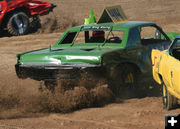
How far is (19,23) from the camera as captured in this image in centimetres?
1814

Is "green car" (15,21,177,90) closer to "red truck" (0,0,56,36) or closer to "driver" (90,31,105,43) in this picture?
"driver" (90,31,105,43)

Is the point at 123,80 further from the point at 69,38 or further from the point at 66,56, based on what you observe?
the point at 69,38

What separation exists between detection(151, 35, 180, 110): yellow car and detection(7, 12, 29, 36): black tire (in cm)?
1015

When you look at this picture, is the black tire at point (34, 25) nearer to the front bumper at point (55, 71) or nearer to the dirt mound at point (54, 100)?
the front bumper at point (55, 71)

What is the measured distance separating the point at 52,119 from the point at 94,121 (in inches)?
27.2

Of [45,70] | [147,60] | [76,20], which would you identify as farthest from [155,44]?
[76,20]

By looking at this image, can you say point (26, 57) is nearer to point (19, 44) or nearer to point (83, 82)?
point (83, 82)

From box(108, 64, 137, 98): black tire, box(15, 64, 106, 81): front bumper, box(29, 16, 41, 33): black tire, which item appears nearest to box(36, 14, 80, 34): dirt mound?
box(29, 16, 41, 33): black tire

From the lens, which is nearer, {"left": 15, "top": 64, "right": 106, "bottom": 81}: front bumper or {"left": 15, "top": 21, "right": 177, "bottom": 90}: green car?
{"left": 15, "top": 64, "right": 106, "bottom": 81}: front bumper

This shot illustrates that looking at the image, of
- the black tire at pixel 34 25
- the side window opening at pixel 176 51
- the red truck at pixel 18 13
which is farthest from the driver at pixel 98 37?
the black tire at pixel 34 25

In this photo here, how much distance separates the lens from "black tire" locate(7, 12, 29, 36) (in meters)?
17.7

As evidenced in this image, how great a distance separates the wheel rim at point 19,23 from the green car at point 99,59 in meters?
8.40

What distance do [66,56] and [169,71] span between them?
2.04m

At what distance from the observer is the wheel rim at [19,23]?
1788 cm
